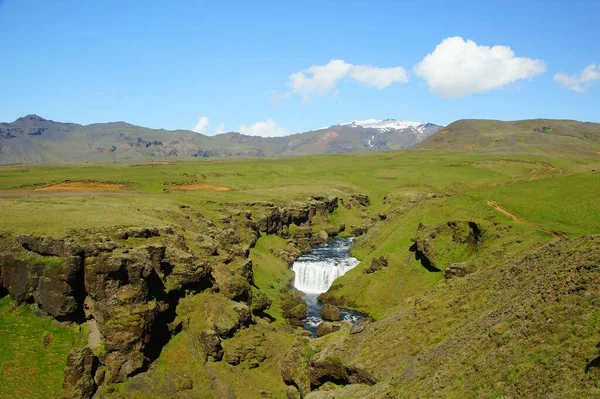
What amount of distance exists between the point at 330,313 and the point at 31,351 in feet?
Result: 136

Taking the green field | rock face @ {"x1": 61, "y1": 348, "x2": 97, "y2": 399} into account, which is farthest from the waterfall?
rock face @ {"x1": 61, "y1": 348, "x2": 97, "y2": 399}

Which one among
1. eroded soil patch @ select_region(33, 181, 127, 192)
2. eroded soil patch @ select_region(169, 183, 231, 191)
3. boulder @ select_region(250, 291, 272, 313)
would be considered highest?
eroded soil patch @ select_region(33, 181, 127, 192)

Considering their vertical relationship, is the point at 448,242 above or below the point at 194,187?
below

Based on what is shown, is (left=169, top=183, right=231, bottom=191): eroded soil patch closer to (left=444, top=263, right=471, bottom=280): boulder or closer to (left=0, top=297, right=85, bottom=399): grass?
(left=0, top=297, right=85, bottom=399): grass

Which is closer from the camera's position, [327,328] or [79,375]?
[79,375]

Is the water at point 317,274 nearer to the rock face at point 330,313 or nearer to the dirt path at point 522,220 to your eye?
the rock face at point 330,313

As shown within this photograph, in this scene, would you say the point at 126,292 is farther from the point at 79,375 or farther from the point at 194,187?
the point at 194,187

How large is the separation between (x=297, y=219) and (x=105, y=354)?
84.9 meters

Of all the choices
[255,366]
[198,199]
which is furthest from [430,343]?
[198,199]

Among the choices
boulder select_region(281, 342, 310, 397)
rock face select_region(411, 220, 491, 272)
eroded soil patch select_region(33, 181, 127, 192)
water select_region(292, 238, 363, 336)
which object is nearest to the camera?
boulder select_region(281, 342, 310, 397)

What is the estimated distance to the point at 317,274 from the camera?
92.0m

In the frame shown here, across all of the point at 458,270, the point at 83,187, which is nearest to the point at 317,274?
the point at 458,270

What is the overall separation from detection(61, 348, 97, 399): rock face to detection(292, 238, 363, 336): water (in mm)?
32846

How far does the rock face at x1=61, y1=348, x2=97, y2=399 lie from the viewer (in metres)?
40.9
